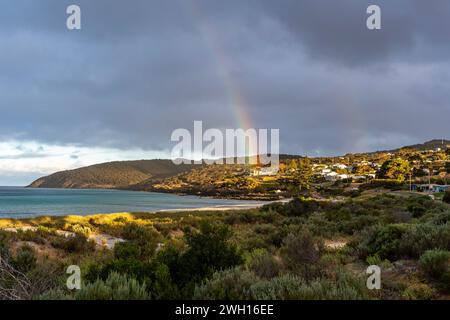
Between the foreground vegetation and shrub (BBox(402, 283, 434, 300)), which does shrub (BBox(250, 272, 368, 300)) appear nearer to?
the foreground vegetation

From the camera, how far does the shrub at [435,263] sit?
692 centimetres

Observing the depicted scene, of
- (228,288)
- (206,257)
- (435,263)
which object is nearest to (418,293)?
(435,263)

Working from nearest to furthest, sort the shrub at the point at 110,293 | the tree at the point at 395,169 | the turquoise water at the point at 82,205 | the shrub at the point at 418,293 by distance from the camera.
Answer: the shrub at the point at 110,293 < the shrub at the point at 418,293 < the turquoise water at the point at 82,205 < the tree at the point at 395,169

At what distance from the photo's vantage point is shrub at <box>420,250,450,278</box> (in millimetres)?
6918

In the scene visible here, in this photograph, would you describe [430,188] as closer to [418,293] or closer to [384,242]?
[384,242]

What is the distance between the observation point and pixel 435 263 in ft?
23.1

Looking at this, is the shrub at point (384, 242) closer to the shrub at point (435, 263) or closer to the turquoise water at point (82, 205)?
the shrub at point (435, 263)

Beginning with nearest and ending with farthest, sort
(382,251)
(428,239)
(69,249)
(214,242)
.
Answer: (214,242)
(428,239)
(382,251)
(69,249)

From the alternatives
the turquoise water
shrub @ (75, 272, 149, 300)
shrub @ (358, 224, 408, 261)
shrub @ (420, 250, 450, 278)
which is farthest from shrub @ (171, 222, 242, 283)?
the turquoise water

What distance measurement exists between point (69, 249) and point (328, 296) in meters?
15.0

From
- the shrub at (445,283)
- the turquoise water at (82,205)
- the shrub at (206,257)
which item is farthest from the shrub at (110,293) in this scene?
the turquoise water at (82,205)
